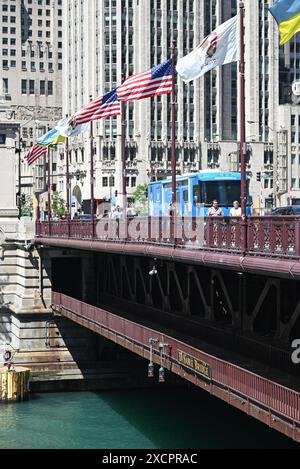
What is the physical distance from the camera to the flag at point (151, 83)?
119ft

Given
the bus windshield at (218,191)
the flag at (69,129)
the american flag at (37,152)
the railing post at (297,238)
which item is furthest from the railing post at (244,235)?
the american flag at (37,152)

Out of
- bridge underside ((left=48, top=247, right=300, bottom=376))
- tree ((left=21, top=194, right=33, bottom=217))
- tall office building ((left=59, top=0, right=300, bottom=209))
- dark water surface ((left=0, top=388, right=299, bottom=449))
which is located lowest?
dark water surface ((left=0, top=388, right=299, bottom=449))

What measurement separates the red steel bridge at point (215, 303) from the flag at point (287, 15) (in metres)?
4.49

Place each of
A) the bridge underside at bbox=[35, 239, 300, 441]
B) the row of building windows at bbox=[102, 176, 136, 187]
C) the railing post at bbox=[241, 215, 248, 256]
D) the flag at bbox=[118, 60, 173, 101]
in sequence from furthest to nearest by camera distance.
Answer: the row of building windows at bbox=[102, 176, 136, 187] → the flag at bbox=[118, 60, 173, 101] → the bridge underside at bbox=[35, 239, 300, 441] → the railing post at bbox=[241, 215, 248, 256]

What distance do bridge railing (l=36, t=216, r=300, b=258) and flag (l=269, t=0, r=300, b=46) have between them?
4.47 meters

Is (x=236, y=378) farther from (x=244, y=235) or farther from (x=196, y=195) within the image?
(x=196, y=195)

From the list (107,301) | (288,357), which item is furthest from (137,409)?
(288,357)

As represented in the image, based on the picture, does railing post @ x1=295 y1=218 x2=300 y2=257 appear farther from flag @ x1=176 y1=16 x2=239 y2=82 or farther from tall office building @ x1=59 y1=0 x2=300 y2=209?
tall office building @ x1=59 y1=0 x2=300 y2=209

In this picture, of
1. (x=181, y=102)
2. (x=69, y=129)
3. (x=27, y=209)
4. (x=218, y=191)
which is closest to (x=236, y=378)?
(x=218, y=191)

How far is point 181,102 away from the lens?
5492 inches

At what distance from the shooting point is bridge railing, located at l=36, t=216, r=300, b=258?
23266mm

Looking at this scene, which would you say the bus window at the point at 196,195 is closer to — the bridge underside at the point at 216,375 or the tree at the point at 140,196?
the bridge underside at the point at 216,375

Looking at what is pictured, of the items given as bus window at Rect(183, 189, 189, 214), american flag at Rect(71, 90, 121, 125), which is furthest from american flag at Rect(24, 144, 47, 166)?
bus window at Rect(183, 189, 189, 214)
